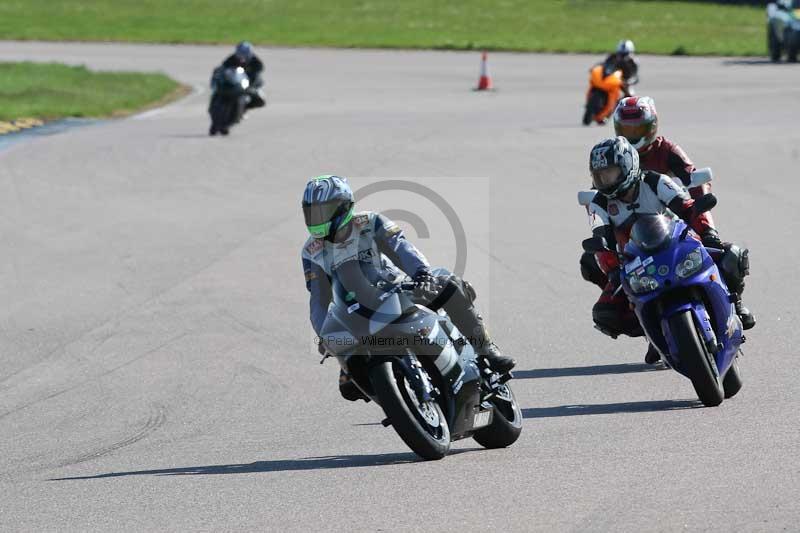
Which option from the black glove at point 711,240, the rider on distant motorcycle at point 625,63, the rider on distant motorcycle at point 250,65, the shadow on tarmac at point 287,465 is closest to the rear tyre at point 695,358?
the black glove at point 711,240

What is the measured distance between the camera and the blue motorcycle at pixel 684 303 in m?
8.70

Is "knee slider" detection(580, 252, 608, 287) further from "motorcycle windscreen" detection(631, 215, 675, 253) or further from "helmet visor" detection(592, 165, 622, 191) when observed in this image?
"motorcycle windscreen" detection(631, 215, 675, 253)

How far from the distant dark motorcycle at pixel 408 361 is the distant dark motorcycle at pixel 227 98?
18.0m

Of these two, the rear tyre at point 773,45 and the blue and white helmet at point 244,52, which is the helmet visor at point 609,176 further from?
the rear tyre at point 773,45

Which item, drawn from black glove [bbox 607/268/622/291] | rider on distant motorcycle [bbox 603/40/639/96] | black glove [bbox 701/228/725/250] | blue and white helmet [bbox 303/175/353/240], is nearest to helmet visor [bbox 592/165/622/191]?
black glove [bbox 607/268/622/291]

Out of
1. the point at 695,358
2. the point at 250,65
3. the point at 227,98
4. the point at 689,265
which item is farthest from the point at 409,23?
the point at 695,358

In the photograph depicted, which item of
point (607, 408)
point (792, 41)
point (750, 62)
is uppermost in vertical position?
point (607, 408)

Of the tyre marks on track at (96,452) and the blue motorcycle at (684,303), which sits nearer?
the tyre marks on track at (96,452)

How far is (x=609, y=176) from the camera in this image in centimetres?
930

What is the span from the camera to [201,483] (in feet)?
24.9

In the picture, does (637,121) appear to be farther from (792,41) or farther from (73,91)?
(792,41)

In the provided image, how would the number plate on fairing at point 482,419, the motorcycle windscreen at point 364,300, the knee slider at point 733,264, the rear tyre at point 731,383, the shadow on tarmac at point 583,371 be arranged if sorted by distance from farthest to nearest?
the shadow on tarmac at point 583,371, the knee slider at point 733,264, the rear tyre at point 731,383, the number plate on fairing at point 482,419, the motorcycle windscreen at point 364,300

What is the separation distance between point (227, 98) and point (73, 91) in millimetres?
7454

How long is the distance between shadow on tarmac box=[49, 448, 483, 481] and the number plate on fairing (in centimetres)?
24
